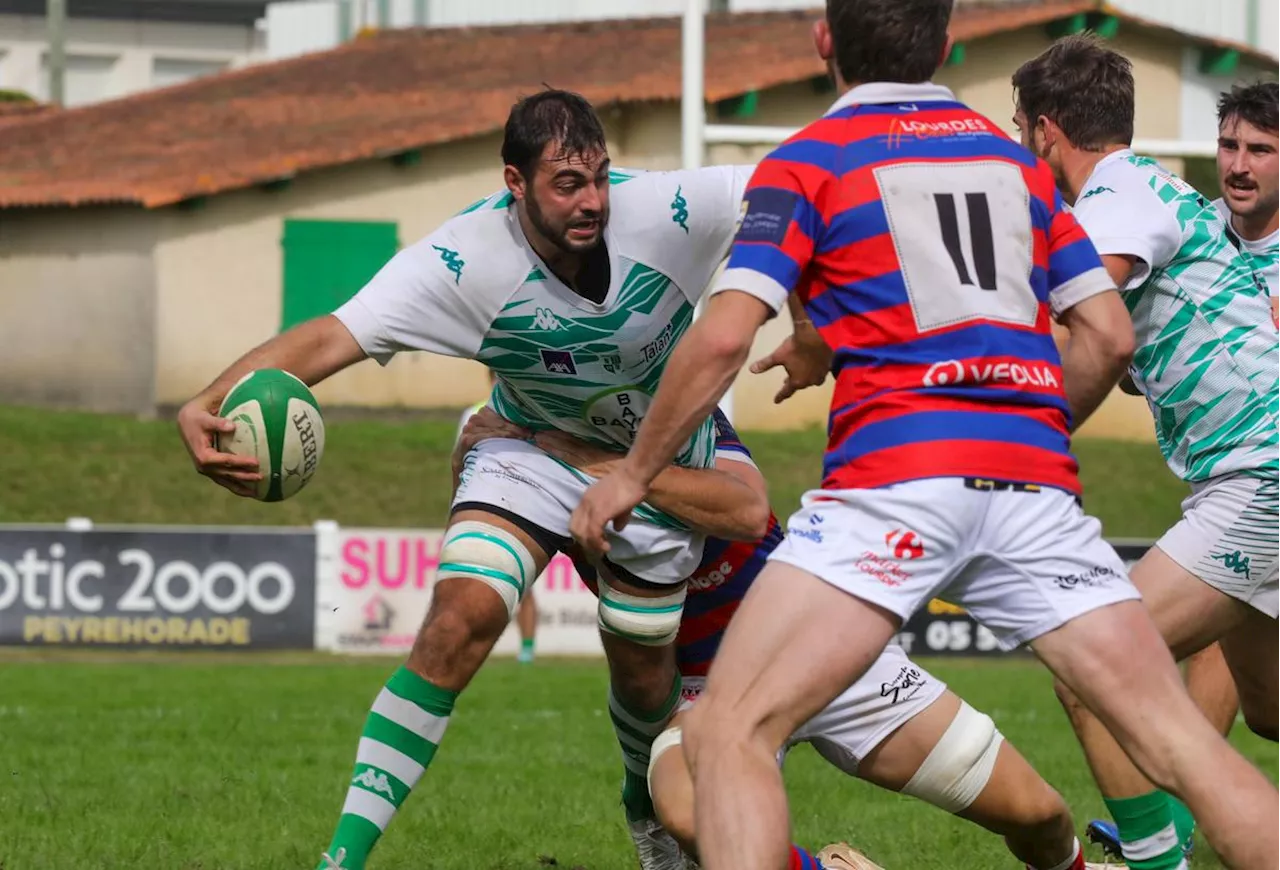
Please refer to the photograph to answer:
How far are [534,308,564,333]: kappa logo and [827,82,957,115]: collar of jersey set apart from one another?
5.09 feet

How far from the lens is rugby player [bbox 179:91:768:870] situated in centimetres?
565

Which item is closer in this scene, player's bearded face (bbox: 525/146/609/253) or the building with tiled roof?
player's bearded face (bbox: 525/146/609/253)

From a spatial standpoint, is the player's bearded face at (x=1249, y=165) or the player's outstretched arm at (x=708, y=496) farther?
the player's bearded face at (x=1249, y=165)

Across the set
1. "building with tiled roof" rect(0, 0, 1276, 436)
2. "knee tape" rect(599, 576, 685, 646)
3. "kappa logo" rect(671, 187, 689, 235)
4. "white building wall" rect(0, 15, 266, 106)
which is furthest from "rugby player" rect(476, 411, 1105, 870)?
"white building wall" rect(0, 15, 266, 106)

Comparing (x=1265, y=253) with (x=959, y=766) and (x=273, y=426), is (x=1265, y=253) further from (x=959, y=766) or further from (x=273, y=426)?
(x=273, y=426)

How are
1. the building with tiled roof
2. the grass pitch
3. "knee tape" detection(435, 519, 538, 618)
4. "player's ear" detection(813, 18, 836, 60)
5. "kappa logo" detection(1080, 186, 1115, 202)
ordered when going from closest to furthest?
"player's ear" detection(813, 18, 836, 60) → "kappa logo" detection(1080, 186, 1115, 202) → "knee tape" detection(435, 519, 538, 618) → the grass pitch → the building with tiled roof

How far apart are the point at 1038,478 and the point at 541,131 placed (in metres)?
1.99

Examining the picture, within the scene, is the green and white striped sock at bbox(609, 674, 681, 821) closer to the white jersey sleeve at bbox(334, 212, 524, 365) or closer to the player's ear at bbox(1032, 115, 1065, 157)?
the white jersey sleeve at bbox(334, 212, 524, 365)

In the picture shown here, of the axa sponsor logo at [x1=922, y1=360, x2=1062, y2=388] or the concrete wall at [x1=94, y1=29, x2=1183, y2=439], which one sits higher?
the axa sponsor logo at [x1=922, y1=360, x2=1062, y2=388]

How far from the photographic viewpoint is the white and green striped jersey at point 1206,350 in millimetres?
5766

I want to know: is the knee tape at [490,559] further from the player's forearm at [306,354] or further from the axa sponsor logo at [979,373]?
the axa sponsor logo at [979,373]

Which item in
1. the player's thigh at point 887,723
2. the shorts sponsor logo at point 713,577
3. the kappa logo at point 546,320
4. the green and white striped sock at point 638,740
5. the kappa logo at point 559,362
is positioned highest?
the kappa logo at point 546,320

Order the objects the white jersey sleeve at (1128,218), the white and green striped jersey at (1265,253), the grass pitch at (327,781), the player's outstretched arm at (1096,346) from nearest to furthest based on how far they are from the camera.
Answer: the player's outstretched arm at (1096,346), the white jersey sleeve at (1128,218), the white and green striped jersey at (1265,253), the grass pitch at (327,781)

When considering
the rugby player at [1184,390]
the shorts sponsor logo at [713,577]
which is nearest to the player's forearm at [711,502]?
the shorts sponsor logo at [713,577]
